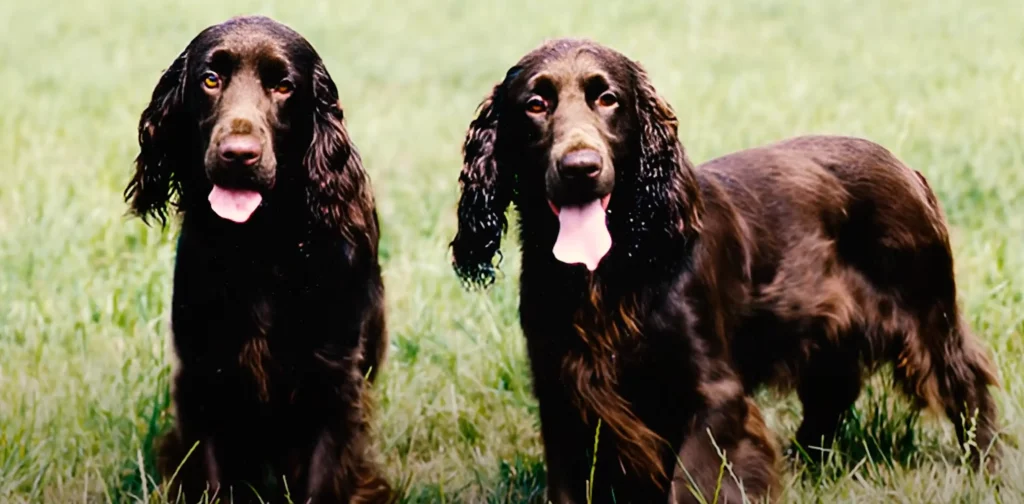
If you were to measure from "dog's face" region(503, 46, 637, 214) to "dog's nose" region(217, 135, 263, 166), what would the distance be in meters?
0.67

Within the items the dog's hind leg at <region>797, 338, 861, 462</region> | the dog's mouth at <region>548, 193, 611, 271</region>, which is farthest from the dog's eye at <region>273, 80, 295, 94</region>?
the dog's hind leg at <region>797, 338, 861, 462</region>

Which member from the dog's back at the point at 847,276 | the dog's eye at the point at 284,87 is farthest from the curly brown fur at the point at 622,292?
the dog's eye at the point at 284,87

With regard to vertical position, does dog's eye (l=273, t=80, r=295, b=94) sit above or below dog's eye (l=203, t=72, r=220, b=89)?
below

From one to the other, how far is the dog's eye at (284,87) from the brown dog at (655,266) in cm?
49

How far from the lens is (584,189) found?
11.0 feet

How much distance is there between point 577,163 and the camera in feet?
10.9

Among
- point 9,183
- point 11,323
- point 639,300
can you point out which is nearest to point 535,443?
point 639,300

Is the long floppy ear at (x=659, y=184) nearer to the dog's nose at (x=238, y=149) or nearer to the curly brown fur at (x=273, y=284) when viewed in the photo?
the curly brown fur at (x=273, y=284)

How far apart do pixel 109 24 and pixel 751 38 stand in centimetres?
680

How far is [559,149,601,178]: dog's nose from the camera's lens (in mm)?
3311

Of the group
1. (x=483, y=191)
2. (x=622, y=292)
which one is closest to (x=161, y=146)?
(x=483, y=191)

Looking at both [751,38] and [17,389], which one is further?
[751,38]

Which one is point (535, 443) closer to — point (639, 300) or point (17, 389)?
point (639, 300)

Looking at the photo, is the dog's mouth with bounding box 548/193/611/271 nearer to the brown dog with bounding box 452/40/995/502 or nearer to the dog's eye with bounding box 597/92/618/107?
the brown dog with bounding box 452/40/995/502
